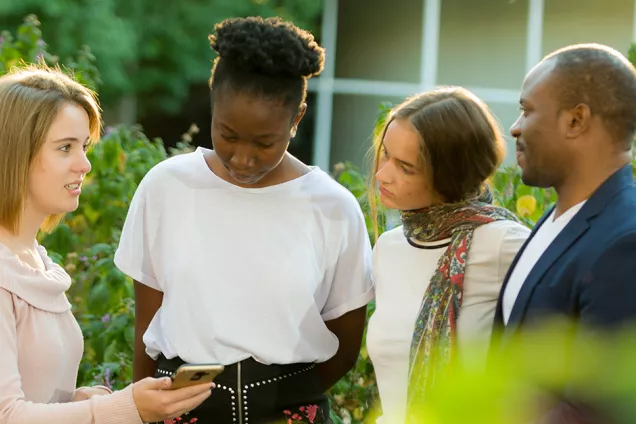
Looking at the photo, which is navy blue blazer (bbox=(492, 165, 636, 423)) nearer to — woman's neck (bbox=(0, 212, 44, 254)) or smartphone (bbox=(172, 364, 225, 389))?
smartphone (bbox=(172, 364, 225, 389))

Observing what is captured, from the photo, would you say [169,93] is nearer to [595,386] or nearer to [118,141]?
[118,141]

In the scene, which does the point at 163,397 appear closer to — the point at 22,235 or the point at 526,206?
the point at 22,235

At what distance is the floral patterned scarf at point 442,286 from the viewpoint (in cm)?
214

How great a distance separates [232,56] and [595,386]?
6.41 feet

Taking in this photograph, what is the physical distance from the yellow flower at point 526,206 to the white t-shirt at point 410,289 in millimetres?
903

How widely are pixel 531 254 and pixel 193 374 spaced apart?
76cm

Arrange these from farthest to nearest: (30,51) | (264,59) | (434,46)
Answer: (434,46), (30,51), (264,59)

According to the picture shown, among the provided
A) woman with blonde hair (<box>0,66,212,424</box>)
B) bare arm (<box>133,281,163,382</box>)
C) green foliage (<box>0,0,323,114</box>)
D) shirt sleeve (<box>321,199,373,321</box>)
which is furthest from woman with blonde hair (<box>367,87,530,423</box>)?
green foliage (<box>0,0,323,114</box>)

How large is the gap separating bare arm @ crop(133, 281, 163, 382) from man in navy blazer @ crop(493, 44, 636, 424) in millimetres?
1091

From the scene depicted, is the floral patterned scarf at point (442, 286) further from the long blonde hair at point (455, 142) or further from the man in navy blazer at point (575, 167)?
the man in navy blazer at point (575, 167)

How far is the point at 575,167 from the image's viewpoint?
5.78ft

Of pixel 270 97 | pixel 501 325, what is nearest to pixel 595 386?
pixel 501 325

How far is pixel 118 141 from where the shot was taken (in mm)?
3973

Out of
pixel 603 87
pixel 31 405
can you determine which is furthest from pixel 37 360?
pixel 603 87
